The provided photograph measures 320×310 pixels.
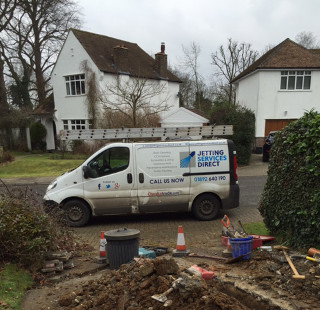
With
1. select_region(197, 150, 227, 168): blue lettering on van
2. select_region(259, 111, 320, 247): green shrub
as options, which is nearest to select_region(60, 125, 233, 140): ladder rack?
select_region(197, 150, 227, 168): blue lettering on van

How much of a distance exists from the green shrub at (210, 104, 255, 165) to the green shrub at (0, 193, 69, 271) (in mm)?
13826

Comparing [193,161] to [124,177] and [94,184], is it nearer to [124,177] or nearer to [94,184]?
[124,177]

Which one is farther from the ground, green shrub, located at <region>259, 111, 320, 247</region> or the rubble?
green shrub, located at <region>259, 111, 320, 247</region>

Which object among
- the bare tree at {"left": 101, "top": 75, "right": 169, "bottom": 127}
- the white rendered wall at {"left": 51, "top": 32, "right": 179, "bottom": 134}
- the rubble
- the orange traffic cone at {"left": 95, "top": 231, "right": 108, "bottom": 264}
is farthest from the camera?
the white rendered wall at {"left": 51, "top": 32, "right": 179, "bottom": 134}

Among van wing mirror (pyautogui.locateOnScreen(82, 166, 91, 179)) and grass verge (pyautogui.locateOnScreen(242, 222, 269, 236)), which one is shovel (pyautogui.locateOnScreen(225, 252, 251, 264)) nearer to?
grass verge (pyautogui.locateOnScreen(242, 222, 269, 236))

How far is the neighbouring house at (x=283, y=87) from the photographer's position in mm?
21375

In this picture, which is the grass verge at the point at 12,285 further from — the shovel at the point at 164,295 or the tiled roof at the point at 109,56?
the tiled roof at the point at 109,56

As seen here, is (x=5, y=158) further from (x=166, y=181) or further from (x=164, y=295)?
(x=164, y=295)

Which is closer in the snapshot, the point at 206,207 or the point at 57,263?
the point at 57,263

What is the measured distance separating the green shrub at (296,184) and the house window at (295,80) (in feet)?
59.7

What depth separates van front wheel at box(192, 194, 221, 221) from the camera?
7.69 m

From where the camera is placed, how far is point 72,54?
79.5 feet

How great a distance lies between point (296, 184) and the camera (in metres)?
4.84

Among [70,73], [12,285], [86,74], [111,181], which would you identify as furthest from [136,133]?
[70,73]
